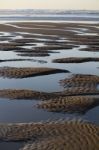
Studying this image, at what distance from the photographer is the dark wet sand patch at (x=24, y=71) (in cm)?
1044

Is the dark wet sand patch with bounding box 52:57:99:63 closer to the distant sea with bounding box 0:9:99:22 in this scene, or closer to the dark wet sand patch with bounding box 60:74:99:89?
the dark wet sand patch with bounding box 60:74:99:89

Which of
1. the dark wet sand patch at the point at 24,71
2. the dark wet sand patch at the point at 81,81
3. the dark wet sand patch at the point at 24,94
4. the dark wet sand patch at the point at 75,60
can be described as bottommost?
the dark wet sand patch at the point at 75,60

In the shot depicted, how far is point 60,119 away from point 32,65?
609 centimetres

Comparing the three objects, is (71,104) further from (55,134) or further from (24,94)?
(55,134)

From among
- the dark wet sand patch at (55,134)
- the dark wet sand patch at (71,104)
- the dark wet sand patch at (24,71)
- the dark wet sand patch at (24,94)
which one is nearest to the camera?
the dark wet sand patch at (55,134)

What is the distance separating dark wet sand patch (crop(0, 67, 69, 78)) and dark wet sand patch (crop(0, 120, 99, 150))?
175 inches

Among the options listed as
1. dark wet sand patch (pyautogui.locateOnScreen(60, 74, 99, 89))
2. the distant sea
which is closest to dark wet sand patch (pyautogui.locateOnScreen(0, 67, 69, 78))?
dark wet sand patch (pyautogui.locateOnScreen(60, 74, 99, 89))

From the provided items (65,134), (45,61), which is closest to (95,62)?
(45,61)

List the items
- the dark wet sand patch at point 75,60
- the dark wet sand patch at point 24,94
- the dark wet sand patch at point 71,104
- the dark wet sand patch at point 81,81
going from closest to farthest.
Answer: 1. the dark wet sand patch at point 71,104
2. the dark wet sand patch at point 24,94
3. the dark wet sand patch at point 81,81
4. the dark wet sand patch at point 75,60

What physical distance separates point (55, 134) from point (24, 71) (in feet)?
17.7

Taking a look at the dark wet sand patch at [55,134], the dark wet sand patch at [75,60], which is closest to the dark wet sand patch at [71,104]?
the dark wet sand patch at [55,134]

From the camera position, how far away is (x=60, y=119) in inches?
251

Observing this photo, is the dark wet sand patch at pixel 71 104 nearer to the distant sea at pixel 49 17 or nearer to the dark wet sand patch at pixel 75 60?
the dark wet sand patch at pixel 75 60

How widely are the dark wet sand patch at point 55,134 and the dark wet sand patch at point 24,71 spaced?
4449mm
